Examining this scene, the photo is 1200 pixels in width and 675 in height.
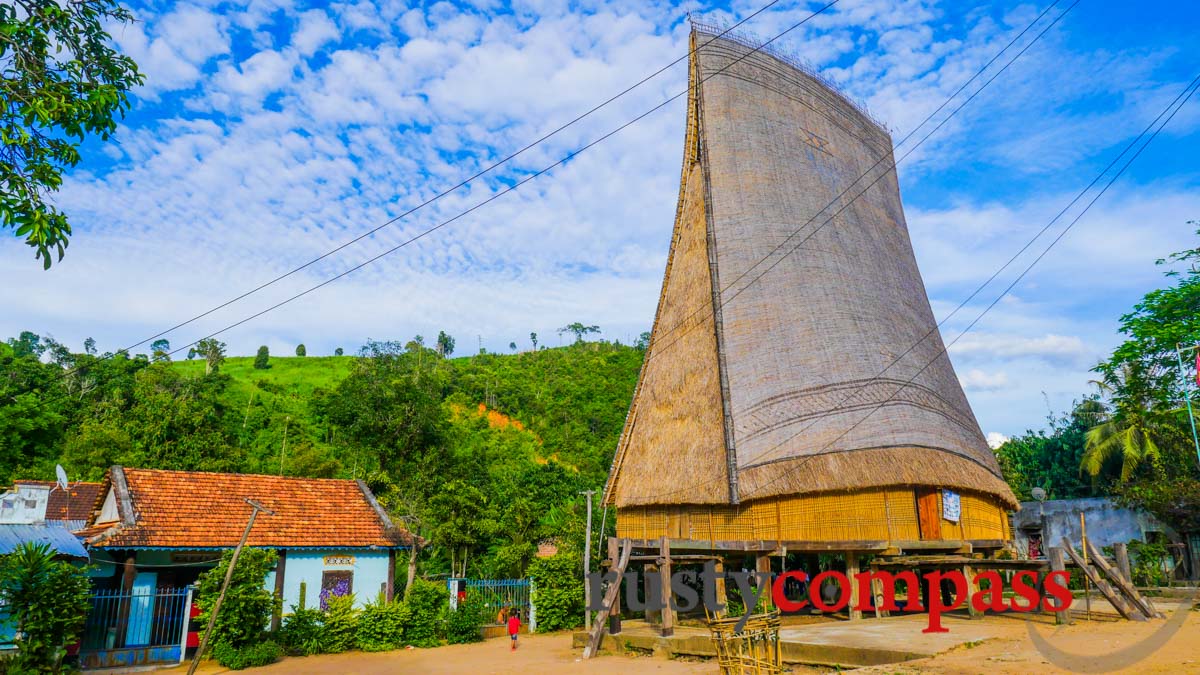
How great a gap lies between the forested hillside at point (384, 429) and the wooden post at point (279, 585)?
658 centimetres

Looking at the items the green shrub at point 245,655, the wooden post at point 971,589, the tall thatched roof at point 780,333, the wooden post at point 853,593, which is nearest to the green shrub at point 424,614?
the green shrub at point 245,655

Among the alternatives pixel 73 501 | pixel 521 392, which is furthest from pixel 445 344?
pixel 73 501

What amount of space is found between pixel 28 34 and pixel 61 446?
42496 mm

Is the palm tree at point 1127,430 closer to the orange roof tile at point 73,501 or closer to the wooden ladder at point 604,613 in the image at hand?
the wooden ladder at point 604,613

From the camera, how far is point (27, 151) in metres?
6.75

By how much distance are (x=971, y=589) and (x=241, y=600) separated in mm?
15019

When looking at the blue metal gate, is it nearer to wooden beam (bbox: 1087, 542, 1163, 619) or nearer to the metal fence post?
the metal fence post

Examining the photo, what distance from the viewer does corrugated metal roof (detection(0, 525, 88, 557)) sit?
14.5 m

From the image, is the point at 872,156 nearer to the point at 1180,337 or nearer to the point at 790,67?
the point at 790,67

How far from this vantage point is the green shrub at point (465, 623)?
62.6 ft

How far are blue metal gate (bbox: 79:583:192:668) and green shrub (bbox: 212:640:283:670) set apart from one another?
1.05m

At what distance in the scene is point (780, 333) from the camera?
1861 centimetres

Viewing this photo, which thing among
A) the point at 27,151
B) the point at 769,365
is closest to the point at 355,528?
the point at 769,365

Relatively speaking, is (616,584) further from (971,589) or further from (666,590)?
(971,589)
